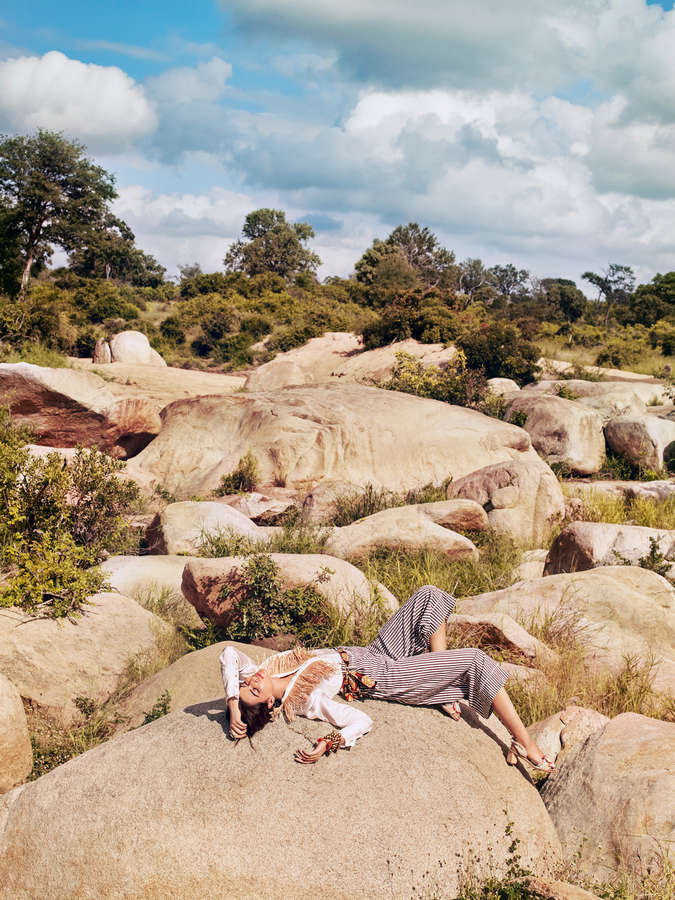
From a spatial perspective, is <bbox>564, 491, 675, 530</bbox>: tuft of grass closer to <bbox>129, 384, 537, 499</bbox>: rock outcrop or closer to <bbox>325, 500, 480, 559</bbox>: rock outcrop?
<bbox>129, 384, 537, 499</bbox>: rock outcrop

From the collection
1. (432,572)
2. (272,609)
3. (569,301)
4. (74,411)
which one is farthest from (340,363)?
(569,301)

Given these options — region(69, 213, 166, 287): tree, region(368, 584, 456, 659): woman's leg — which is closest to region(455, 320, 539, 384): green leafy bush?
region(368, 584, 456, 659): woman's leg

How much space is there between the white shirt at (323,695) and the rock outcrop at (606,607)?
304 centimetres

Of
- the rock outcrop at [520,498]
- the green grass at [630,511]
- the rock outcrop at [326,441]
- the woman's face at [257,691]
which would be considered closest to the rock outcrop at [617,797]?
the woman's face at [257,691]

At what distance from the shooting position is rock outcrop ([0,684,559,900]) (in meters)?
3.17

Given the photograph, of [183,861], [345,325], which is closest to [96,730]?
[183,861]

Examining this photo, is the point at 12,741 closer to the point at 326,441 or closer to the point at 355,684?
the point at 355,684

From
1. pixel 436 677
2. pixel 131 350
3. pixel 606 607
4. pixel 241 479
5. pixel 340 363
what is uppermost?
pixel 340 363

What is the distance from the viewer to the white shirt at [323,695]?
3707 millimetres

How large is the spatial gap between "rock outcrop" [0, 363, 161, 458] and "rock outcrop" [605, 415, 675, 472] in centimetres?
939

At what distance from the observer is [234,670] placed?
3924 millimetres

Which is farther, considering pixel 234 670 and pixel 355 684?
pixel 355 684

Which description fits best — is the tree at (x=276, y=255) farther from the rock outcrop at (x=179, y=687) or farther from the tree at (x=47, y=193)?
the rock outcrop at (x=179, y=687)

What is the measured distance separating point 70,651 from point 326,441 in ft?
25.9
